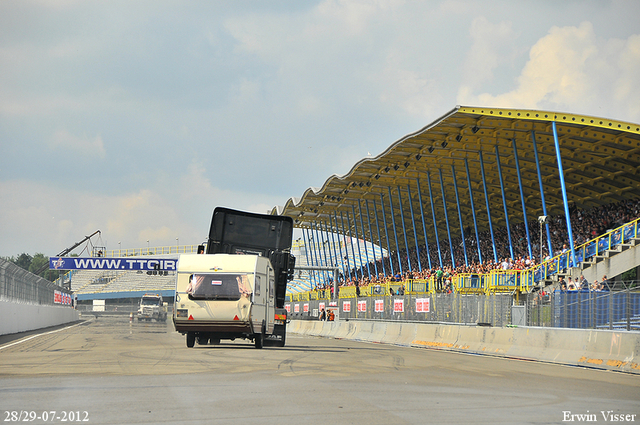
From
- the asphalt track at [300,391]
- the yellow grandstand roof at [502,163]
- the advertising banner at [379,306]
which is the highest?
the yellow grandstand roof at [502,163]

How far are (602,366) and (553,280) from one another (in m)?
16.6

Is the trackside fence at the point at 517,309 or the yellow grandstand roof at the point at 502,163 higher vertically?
the yellow grandstand roof at the point at 502,163

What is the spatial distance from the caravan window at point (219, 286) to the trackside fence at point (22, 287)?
10737 mm

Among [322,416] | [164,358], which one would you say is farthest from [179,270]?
[322,416]

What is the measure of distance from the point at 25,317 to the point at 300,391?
2862cm

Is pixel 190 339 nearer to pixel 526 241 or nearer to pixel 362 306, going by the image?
pixel 362 306

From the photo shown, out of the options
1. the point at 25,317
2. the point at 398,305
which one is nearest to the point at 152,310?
the point at 25,317

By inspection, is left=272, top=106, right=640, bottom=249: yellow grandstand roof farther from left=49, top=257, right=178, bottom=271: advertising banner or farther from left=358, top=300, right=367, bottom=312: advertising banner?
left=49, top=257, right=178, bottom=271: advertising banner

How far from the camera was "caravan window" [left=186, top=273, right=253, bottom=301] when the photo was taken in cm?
2128

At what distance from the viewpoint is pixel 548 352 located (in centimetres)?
1927


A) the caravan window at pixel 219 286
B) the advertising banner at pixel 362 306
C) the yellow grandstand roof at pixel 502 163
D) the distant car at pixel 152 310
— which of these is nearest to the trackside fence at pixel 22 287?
the caravan window at pixel 219 286

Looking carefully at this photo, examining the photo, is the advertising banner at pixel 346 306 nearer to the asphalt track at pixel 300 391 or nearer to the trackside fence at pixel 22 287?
the trackside fence at pixel 22 287

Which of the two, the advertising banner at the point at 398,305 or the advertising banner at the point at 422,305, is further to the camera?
the advertising banner at the point at 398,305

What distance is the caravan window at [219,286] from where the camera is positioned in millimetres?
21281
